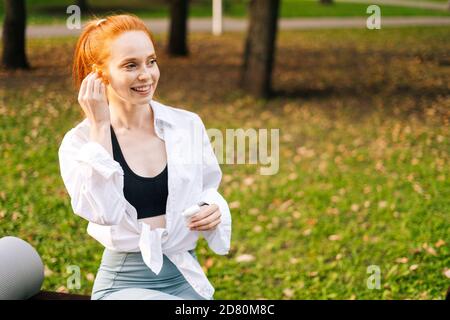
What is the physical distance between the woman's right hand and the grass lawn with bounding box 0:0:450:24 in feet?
63.9

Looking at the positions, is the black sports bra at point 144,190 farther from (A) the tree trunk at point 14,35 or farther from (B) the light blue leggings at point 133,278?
(A) the tree trunk at point 14,35

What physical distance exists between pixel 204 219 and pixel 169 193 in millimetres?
173

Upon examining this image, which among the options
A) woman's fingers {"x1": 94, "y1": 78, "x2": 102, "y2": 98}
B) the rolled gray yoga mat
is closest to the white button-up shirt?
woman's fingers {"x1": 94, "y1": 78, "x2": 102, "y2": 98}

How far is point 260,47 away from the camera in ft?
34.4

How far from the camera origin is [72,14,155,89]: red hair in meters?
2.40

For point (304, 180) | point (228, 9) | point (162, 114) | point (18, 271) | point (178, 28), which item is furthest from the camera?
point (228, 9)

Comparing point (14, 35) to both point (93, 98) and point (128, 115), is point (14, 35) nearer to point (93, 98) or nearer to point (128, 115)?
point (128, 115)

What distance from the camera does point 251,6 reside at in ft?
34.9

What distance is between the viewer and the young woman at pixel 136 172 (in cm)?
232

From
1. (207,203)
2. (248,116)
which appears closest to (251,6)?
(248,116)

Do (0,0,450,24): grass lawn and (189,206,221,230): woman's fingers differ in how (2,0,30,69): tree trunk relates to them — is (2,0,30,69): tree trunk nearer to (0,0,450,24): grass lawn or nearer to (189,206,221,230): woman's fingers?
Result: (189,206,221,230): woman's fingers

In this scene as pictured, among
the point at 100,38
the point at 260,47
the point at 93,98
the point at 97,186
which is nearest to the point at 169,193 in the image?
the point at 97,186

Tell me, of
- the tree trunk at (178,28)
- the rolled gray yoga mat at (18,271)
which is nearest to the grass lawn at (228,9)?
the tree trunk at (178,28)

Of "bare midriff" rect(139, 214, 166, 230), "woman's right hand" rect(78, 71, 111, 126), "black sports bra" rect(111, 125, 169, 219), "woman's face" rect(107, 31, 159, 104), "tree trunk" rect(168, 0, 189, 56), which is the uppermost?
"tree trunk" rect(168, 0, 189, 56)
